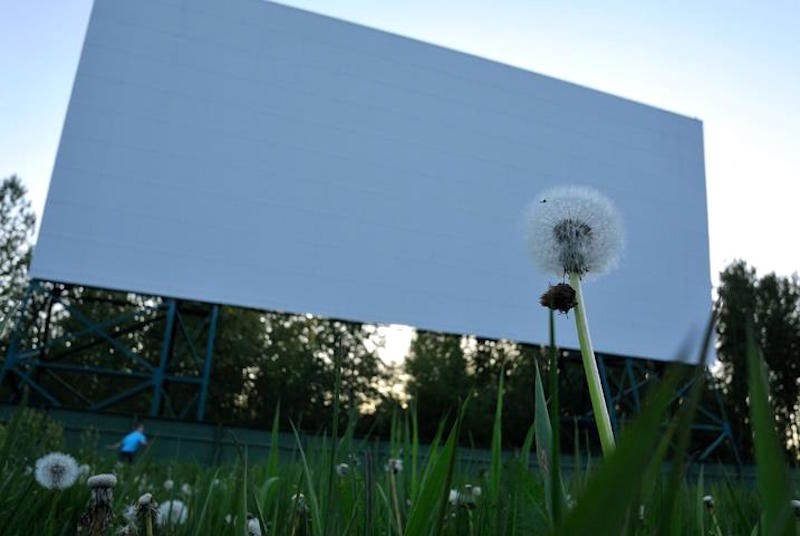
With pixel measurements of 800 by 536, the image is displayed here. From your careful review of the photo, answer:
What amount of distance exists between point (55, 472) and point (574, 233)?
122 centimetres

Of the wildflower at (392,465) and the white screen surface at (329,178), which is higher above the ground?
the white screen surface at (329,178)

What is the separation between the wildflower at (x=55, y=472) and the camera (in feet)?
4.40

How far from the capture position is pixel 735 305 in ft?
72.6

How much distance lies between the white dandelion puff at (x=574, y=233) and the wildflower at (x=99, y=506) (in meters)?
0.53

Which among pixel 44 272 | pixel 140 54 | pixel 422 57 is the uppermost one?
pixel 422 57

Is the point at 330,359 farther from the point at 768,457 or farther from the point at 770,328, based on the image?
the point at 768,457

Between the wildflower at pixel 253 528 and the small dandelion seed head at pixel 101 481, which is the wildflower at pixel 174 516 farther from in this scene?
the small dandelion seed head at pixel 101 481

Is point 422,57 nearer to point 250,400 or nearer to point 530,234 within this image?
point 250,400

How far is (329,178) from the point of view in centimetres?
1382

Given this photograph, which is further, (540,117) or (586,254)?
(540,117)

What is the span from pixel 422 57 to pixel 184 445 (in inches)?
388

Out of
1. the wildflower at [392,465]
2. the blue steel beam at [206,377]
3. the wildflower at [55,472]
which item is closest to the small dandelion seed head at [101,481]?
the wildflower at [392,465]

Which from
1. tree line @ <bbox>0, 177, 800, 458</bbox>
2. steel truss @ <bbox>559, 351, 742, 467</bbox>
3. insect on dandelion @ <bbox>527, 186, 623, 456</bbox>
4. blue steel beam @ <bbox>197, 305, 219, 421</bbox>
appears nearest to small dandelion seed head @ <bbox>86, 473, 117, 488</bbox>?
insect on dandelion @ <bbox>527, 186, 623, 456</bbox>

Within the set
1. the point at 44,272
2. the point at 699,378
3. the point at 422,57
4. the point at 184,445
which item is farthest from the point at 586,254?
the point at 422,57
